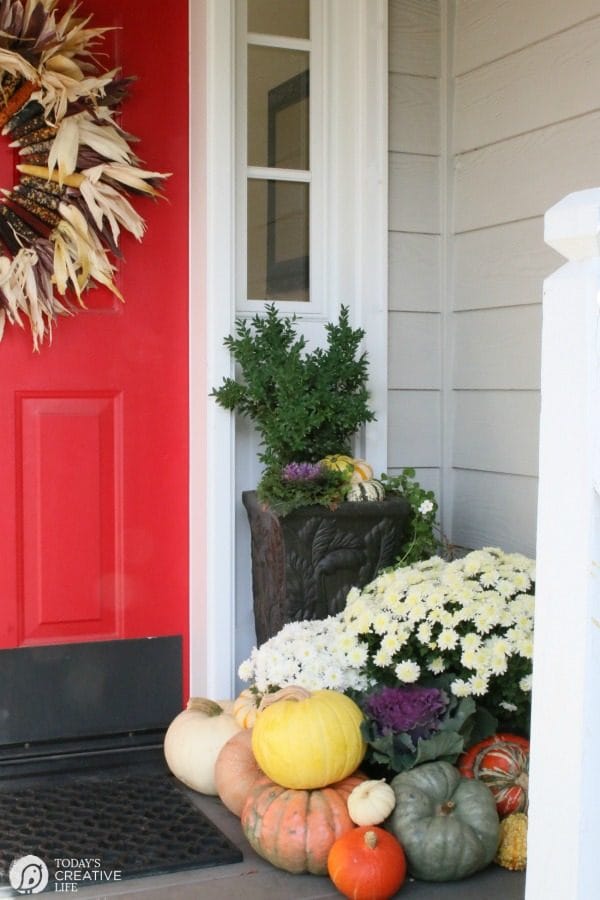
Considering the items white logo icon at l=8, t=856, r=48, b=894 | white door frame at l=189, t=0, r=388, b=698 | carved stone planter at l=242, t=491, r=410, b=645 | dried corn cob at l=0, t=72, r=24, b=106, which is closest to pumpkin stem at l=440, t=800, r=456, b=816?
carved stone planter at l=242, t=491, r=410, b=645

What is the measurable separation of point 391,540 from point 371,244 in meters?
0.81

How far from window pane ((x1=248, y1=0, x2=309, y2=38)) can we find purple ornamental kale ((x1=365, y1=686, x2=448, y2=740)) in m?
1.75

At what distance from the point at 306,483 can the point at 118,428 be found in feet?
1.92

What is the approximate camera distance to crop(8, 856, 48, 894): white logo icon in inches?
84.6

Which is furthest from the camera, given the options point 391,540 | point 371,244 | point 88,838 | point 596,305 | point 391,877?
point 371,244

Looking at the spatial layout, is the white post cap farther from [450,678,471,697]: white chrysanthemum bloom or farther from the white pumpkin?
the white pumpkin

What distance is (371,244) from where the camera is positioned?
9.89 feet

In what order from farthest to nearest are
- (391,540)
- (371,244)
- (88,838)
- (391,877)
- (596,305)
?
1. (371,244)
2. (391,540)
3. (88,838)
4. (391,877)
5. (596,305)

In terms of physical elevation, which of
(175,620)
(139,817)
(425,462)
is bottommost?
(139,817)

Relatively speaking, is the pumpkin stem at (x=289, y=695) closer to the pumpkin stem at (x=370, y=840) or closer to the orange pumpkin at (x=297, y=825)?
the orange pumpkin at (x=297, y=825)

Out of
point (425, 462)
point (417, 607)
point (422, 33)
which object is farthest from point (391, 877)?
point (422, 33)

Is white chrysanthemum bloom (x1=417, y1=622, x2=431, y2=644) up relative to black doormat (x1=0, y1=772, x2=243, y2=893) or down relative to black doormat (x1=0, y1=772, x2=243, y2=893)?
up

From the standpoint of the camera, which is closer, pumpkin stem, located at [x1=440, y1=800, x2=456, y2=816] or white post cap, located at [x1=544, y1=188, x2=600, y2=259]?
white post cap, located at [x1=544, y1=188, x2=600, y2=259]

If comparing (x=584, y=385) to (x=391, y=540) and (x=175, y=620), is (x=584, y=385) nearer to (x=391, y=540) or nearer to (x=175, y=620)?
(x=391, y=540)
